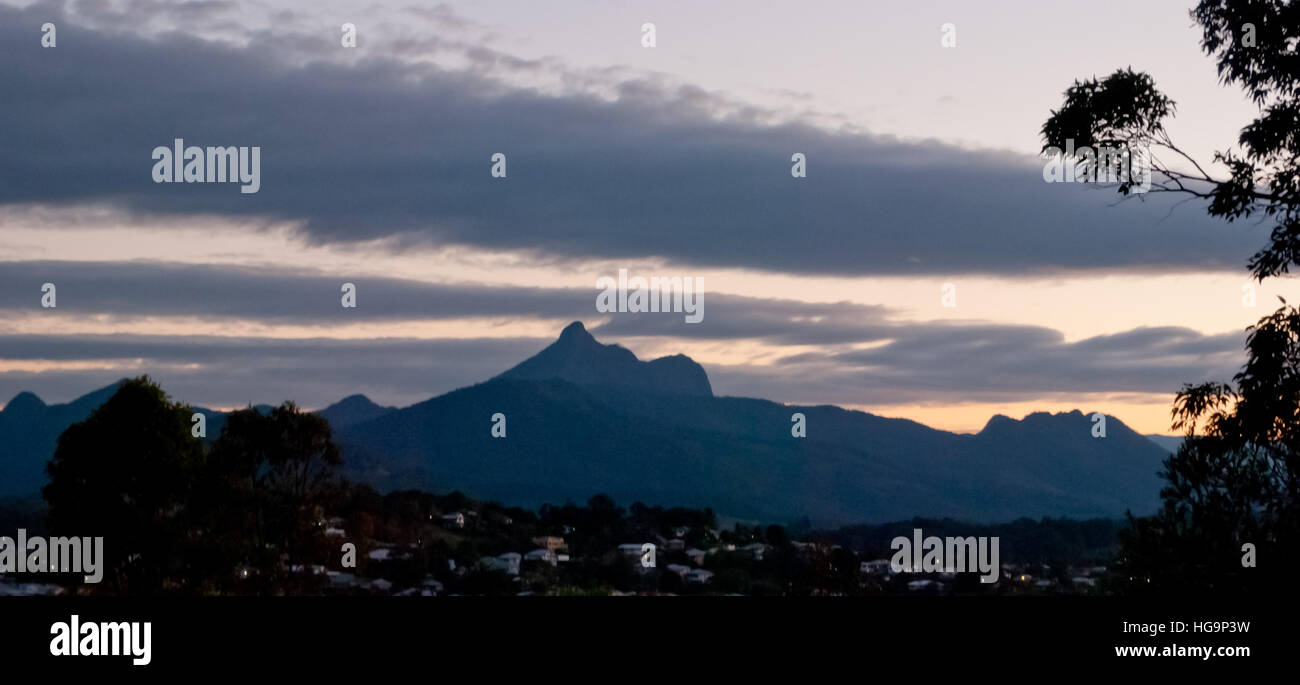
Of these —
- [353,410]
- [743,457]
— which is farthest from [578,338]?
[743,457]

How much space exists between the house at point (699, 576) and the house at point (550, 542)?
669 cm

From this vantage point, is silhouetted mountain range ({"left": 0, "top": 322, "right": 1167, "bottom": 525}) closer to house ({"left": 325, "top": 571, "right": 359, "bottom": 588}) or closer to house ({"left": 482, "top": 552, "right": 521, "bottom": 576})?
house ({"left": 482, "top": 552, "right": 521, "bottom": 576})

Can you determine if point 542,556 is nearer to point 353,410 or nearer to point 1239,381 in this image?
point 1239,381

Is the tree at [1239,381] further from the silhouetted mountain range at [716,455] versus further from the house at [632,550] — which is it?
the silhouetted mountain range at [716,455]

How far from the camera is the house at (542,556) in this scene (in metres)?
43.9

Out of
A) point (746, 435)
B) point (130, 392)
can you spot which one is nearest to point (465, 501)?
point (130, 392)

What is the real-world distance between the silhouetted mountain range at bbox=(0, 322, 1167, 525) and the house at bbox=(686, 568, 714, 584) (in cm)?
3583

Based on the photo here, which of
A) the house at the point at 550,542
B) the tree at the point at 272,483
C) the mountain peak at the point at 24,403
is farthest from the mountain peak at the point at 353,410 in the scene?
the tree at the point at 272,483

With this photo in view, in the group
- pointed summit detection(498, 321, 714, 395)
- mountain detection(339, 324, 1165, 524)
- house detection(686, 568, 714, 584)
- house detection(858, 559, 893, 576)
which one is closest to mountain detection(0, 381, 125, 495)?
mountain detection(339, 324, 1165, 524)

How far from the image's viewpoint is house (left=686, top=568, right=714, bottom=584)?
139 ft

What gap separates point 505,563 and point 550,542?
520 cm

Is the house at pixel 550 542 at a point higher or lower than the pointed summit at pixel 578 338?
lower
